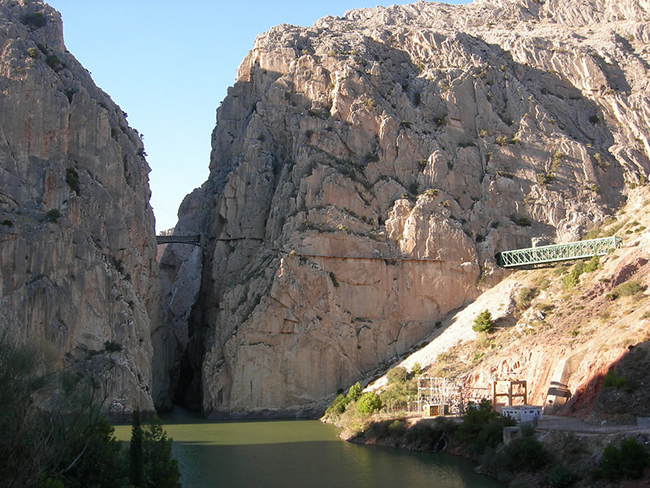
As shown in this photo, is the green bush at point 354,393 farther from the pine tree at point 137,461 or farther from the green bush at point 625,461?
the pine tree at point 137,461

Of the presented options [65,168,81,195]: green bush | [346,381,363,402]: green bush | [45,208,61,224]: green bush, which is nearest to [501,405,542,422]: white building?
[346,381,363,402]: green bush

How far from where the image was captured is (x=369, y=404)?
195ft

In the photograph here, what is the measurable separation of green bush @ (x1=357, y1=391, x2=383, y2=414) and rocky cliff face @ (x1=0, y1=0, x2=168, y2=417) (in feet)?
68.9

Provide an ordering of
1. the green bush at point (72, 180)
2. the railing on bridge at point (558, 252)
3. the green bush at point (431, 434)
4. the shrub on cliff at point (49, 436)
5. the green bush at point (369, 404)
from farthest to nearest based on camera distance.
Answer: the green bush at point (72, 180) < the railing on bridge at point (558, 252) < the green bush at point (369, 404) < the green bush at point (431, 434) < the shrub on cliff at point (49, 436)

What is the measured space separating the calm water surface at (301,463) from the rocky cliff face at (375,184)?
15.4m

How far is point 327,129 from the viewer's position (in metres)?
82.9

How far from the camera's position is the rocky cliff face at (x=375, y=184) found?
7469 centimetres

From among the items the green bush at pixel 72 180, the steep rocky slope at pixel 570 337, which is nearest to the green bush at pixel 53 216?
the green bush at pixel 72 180

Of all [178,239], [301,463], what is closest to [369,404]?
[301,463]

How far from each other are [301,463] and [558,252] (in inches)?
1606

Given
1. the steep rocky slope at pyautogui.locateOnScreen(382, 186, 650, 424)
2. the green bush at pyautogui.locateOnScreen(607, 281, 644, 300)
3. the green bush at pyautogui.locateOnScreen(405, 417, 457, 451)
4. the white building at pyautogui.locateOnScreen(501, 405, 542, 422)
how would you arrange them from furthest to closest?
the green bush at pyautogui.locateOnScreen(607, 281, 644, 300) < the green bush at pyautogui.locateOnScreen(405, 417, 457, 451) < the white building at pyautogui.locateOnScreen(501, 405, 542, 422) < the steep rocky slope at pyautogui.locateOnScreen(382, 186, 650, 424)

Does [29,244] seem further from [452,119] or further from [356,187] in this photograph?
[452,119]

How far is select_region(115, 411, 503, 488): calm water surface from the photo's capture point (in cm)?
3991

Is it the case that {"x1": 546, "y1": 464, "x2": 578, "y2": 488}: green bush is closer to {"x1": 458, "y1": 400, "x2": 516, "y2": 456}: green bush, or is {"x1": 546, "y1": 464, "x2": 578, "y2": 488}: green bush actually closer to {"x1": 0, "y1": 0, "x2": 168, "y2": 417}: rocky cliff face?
{"x1": 458, "y1": 400, "x2": 516, "y2": 456}: green bush
